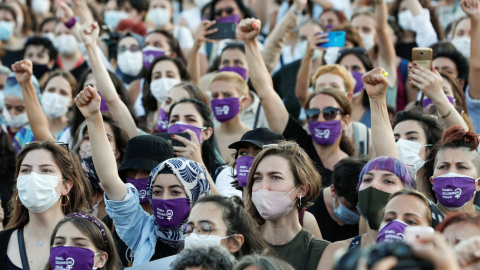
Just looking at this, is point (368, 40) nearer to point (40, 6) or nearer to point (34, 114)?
point (34, 114)

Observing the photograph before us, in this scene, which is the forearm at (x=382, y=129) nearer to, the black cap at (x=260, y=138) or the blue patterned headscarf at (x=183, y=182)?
the black cap at (x=260, y=138)

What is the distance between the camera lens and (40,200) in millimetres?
5734

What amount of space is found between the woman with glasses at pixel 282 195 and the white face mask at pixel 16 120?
417 cm

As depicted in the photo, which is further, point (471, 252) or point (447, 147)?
point (447, 147)

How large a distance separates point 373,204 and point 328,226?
1.23m

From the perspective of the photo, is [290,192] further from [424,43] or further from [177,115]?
[424,43]

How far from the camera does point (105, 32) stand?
11258 mm

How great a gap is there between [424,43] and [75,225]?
18.7ft

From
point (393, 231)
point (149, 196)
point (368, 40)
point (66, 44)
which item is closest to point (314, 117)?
point (149, 196)

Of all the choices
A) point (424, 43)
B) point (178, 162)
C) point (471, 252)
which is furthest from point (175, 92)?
point (471, 252)

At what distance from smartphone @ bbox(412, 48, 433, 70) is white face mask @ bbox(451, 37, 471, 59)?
3.32 m

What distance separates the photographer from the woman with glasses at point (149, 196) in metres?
5.56

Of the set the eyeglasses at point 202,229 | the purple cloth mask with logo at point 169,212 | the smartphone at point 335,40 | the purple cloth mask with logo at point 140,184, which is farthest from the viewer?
the smartphone at point 335,40

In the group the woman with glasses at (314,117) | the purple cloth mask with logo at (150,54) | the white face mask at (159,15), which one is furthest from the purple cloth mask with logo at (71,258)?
the white face mask at (159,15)
